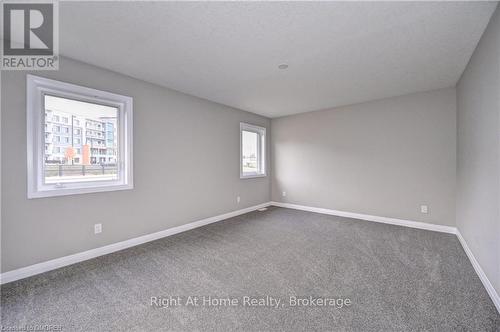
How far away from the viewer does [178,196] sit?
11.7ft

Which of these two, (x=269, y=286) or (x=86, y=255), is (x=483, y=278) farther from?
(x=86, y=255)

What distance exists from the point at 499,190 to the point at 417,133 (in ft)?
7.93

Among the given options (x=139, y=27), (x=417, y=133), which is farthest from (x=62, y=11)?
(x=417, y=133)

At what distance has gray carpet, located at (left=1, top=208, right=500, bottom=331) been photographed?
5.16ft

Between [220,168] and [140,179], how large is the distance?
5.23 ft

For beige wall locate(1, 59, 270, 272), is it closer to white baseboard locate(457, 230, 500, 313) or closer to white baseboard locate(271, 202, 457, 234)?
white baseboard locate(271, 202, 457, 234)

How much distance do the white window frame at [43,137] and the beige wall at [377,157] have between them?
12.0ft

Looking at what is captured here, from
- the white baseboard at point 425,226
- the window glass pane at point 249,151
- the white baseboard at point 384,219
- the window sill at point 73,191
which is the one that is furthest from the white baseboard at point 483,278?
the window sill at point 73,191

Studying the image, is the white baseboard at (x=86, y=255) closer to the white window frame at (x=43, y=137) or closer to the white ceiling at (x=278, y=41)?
the white window frame at (x=43, y=137)

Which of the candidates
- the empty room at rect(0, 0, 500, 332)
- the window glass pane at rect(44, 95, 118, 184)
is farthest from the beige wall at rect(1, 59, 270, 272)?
the window glass pane at rect(44, 95, 118, 184)

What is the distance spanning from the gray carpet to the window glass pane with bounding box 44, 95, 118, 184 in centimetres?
109

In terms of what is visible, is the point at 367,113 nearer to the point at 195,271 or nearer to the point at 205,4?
the point at 205,4

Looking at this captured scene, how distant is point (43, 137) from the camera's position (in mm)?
2303

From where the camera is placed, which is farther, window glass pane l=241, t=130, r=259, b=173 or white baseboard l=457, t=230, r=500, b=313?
window glass pane l=241, t=130, r=259, b=173
